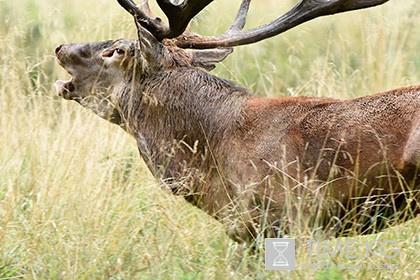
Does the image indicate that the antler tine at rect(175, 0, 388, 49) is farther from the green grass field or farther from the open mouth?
the green grass field

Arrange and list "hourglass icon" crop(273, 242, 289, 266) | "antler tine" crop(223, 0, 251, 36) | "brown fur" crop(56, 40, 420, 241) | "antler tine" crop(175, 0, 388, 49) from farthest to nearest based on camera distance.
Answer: "antler tine" crop(223, 0, 251, 36)
"antler tine" crop(175, 0, 388, 49)
"brown fur" crop(56, 40, 420, 241)
"hourglass icon" crop(273, 242, 289, 266)

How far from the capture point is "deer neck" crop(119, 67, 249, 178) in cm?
604

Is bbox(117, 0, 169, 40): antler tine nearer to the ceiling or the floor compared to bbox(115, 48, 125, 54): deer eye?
nearer to the ceiling

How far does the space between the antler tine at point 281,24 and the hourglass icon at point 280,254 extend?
60.2 inches

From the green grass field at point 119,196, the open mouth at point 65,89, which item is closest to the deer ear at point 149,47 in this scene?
the open mouth at point 65,89

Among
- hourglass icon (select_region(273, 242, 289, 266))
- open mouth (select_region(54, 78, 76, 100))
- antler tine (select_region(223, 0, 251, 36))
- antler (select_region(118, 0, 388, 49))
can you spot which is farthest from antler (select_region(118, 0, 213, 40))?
hourglass icon (select_region(273, 242, 289, 266))

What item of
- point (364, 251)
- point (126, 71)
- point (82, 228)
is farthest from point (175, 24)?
point (364, 251)

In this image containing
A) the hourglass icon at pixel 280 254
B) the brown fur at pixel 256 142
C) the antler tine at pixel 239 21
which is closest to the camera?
Result: the hourglass icon at pixel 280 254

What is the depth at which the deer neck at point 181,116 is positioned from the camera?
6043mm

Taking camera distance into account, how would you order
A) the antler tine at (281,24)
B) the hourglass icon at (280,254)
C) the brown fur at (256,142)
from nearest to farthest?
the hourglass icon at (280,254) < the brown fur at (256,142) < the antler tine at (281,24)

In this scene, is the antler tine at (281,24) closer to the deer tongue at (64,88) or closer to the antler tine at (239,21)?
the antler tine at (239,21)

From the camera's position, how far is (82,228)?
5.73m

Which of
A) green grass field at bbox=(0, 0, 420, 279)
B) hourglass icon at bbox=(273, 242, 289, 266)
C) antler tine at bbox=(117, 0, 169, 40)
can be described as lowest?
green grass field at bbox=(0, 0, 420, 279)

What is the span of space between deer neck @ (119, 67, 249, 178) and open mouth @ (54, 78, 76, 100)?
1.23 feet
